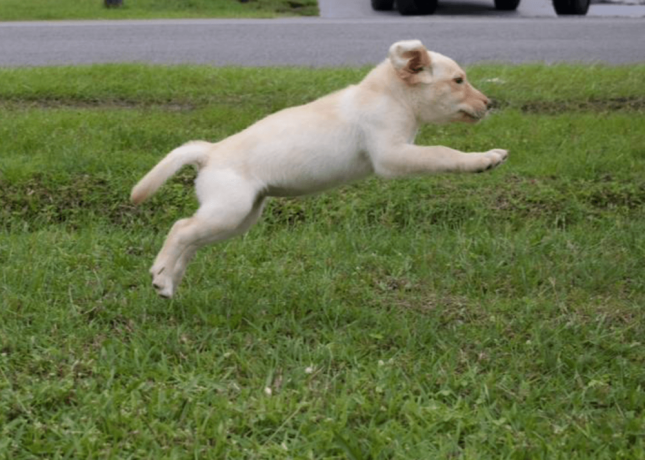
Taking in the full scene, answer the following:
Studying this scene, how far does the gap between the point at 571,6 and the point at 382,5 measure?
280 centimetres

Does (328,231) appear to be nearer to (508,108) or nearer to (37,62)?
(508,108)

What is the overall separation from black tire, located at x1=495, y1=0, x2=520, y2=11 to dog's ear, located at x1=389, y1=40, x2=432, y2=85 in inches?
488

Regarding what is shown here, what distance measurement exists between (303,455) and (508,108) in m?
4.99

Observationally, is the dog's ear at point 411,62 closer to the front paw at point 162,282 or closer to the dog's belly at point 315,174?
the dog's belly at point 315,174

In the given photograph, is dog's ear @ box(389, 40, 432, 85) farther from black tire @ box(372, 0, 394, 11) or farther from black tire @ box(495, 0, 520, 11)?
black tire @ box(495, 0, 520, 11)

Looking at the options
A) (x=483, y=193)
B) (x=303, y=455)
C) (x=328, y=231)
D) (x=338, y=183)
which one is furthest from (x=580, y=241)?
(x=303, y=455)

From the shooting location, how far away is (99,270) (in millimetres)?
5145

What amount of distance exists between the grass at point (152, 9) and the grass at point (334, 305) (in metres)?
8.18

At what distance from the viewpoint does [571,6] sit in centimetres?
1573

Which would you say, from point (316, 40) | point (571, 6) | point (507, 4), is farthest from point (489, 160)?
point (507, 4)

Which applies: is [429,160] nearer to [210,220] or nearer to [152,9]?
[210,220]

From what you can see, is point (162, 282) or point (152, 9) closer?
point (162, 282)

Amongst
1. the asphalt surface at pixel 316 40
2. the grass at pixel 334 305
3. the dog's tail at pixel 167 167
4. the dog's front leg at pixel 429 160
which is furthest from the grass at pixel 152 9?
the dog's front leg at pixel 429 160

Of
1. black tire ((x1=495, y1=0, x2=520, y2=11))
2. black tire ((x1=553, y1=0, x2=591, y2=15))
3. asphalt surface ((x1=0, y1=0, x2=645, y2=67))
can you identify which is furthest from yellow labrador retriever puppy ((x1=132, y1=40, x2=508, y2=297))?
black tire ((x1=495, y1=0, x2=520, y2=11))
